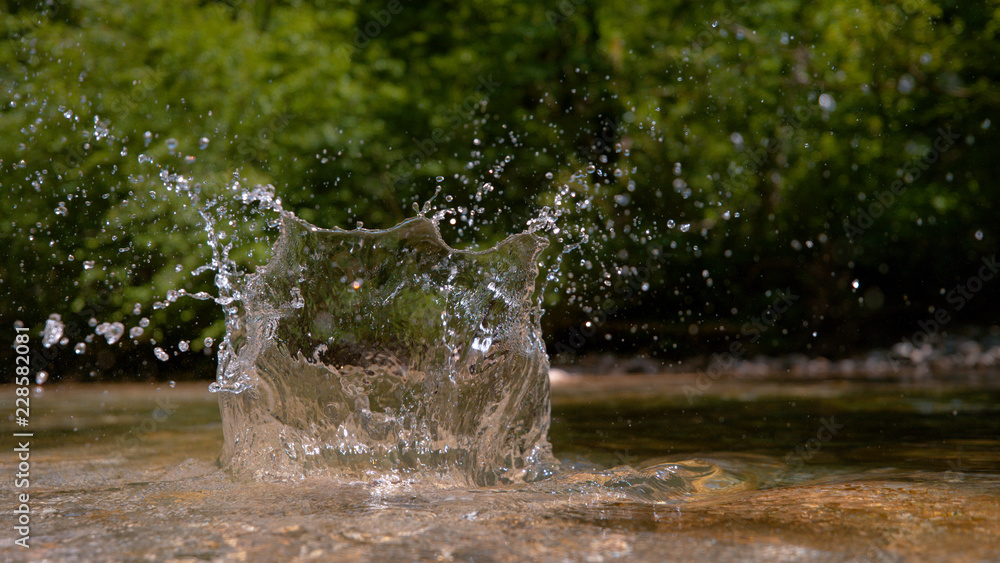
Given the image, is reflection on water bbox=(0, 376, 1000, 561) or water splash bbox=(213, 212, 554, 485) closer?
reflection on water bbox=(0, 376, 1000, 561)

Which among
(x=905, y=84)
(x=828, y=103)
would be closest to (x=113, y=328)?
(x=828, y=103)

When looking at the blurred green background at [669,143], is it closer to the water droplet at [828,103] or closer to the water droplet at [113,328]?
the water droplet at [828,103]

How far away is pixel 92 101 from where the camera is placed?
715cm

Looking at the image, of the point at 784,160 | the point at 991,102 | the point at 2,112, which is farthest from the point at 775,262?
the point at 2,112

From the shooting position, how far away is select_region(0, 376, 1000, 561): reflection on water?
1.65 meters

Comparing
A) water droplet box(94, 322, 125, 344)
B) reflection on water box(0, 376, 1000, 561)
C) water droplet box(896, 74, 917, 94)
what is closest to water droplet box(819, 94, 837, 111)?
water droplet box(896, 74, 917, 94)

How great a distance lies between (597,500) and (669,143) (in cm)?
725

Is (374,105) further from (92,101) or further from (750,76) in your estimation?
(750,76)

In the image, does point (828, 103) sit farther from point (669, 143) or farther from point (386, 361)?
point (386, 361)

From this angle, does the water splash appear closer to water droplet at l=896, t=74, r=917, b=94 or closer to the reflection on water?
the reflection on water

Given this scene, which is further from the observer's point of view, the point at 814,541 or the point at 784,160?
the point at 784,160

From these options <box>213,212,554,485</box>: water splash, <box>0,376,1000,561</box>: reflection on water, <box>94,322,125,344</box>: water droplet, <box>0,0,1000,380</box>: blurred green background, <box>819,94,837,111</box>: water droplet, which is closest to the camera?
<box>0,376,1000,561</box>: reflection on water

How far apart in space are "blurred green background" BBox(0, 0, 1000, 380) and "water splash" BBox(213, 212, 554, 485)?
457 cm

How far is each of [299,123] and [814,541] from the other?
24.0ft
